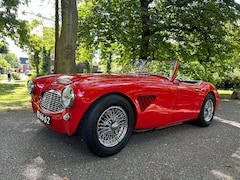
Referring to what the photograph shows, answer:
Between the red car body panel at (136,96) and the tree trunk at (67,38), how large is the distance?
2518 millimetres

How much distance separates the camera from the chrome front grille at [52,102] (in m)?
2.55

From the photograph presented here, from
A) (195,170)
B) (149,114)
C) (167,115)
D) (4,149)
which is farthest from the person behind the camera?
(167,115)

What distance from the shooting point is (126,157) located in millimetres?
2623

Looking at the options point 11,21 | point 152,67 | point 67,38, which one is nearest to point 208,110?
point 152,67

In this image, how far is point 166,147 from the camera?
9.87 feet

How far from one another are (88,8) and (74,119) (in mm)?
7961

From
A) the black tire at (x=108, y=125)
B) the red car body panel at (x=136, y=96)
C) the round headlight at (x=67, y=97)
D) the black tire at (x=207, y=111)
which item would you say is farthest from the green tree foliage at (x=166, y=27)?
the round headlight at (x=67, y=97)

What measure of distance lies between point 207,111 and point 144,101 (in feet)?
6.67

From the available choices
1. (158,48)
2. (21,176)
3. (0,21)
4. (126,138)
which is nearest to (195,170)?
(126,138)

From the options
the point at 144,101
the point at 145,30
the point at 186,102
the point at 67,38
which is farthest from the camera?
the point at 145,30

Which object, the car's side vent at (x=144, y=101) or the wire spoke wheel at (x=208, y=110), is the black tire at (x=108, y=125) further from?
the wire spoke wheel at (x=208, y=110)

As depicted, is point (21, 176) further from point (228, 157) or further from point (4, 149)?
point (228, 157)

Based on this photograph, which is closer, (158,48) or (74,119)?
(74,119)

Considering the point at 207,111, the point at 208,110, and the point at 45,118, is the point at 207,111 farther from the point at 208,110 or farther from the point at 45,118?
the point at 45,118
